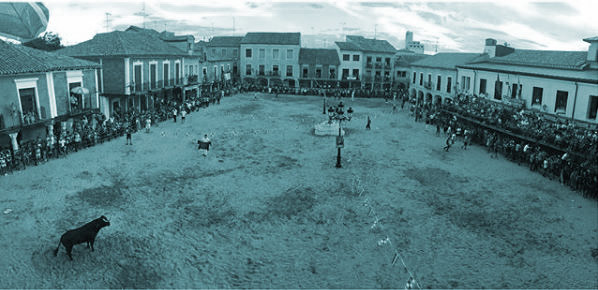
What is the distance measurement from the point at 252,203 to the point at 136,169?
23.8ft

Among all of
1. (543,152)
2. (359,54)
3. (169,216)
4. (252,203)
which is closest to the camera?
(169,216)

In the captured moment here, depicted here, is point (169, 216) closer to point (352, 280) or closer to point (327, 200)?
point (327, 200)

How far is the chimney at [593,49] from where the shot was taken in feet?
85.9

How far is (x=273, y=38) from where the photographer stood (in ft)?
212

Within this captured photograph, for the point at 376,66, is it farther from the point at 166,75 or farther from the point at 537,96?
the point at 537,96

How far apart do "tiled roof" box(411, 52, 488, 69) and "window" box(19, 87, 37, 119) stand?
36.0 m

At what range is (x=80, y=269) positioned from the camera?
36.3ft

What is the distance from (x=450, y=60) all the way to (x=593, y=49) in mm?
20394

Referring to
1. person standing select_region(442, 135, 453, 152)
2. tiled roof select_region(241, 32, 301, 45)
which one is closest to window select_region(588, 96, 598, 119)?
person standing select_region(442, 135, 453, 152)

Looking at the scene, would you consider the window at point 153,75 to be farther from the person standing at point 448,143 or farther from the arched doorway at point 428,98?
the arched doorway at point 428,98

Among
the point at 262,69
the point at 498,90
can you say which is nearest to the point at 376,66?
the point at 262,69

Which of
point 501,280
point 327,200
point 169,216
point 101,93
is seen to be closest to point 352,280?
point 501,280

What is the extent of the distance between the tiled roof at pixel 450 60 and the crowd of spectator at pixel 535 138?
8707 mm

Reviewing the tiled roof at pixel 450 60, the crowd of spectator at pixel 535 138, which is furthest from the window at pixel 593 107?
the tiled roof at pixel 450 60
